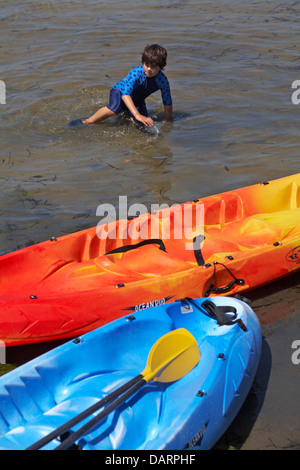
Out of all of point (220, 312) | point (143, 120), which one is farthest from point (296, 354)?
point (143, 120)

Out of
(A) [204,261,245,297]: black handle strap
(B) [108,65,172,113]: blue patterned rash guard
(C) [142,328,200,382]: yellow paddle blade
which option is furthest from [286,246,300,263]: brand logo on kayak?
(B) [108,65,172,113]: blue patterned rash guard

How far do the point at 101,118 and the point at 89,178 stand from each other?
4.74ft

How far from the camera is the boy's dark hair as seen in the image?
6.40 meters

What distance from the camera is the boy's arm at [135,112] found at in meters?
6.69

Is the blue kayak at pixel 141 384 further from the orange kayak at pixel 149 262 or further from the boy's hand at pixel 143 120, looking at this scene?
the boy's hand at pixel 143 120

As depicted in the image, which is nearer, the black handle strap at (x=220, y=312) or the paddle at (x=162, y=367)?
the paddle at (x=162, y=367)

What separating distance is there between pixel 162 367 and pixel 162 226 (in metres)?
1.75

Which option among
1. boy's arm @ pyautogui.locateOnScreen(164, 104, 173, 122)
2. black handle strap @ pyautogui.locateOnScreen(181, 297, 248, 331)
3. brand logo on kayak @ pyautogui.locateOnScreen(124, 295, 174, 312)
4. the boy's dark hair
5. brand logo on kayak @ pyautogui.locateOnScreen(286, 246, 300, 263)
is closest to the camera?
black handle strap @ pyautogui.locateOnScreen(181, 297, 248, 331)

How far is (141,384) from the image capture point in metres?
3.23

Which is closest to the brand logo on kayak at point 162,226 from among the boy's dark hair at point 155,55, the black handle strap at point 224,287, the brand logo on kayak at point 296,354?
the black handle strap at point 224,287

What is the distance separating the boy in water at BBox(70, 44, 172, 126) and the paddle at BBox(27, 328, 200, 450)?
12.5 ft

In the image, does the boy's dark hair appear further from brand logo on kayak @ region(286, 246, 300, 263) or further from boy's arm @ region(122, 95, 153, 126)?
brand logo on kayak @ region(286, 246, 300, 263)

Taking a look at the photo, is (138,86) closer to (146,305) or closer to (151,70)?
(151,70)

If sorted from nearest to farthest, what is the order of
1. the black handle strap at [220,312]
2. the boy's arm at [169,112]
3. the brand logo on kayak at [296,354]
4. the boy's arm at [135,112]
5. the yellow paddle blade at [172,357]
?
the yellow paddle blade at [172,357] < the black handle strap at [220,312] < the brand logo on kayak at [296,354] < the boy's arm at [135,112] < the boy's arm at [169,112]
